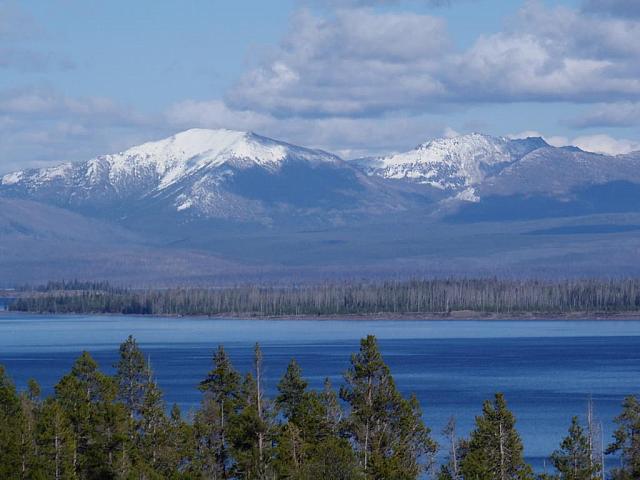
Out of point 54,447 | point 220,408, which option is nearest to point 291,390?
point 220,408

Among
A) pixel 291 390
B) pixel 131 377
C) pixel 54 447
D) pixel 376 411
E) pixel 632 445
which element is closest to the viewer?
pixel 54 447

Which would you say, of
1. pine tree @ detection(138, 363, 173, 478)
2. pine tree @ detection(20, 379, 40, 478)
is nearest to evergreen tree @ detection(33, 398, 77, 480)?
pine tree @ detection(20, 379, 40, 478)

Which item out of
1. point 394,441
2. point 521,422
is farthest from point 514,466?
point 521,422

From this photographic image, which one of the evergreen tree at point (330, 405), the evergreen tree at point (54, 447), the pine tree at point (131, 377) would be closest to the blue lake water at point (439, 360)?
the evergreen tree at point (330, 405)

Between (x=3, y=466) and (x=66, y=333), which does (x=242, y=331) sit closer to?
(x=66, y=333)

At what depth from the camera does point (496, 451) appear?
4019 centimetres

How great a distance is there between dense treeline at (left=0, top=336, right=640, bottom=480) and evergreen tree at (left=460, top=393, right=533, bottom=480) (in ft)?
0.12

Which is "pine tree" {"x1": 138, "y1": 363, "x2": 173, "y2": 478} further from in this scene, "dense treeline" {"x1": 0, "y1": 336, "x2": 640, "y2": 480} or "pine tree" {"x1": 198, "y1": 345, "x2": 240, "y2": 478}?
"pine tree" {"x1": 198, "y1": 345, "x2": 240, "y2": 478}

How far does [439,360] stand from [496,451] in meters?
90.6

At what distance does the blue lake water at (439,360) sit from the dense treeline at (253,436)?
20.5 m

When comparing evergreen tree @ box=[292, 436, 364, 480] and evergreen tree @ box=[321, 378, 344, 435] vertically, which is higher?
evergreen tree @ box=[321, 378, 344, 435]

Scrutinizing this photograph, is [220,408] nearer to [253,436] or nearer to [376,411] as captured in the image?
[253,436]

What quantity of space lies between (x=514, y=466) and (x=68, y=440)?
1183 cm

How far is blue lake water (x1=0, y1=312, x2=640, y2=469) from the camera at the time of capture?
281 ft
